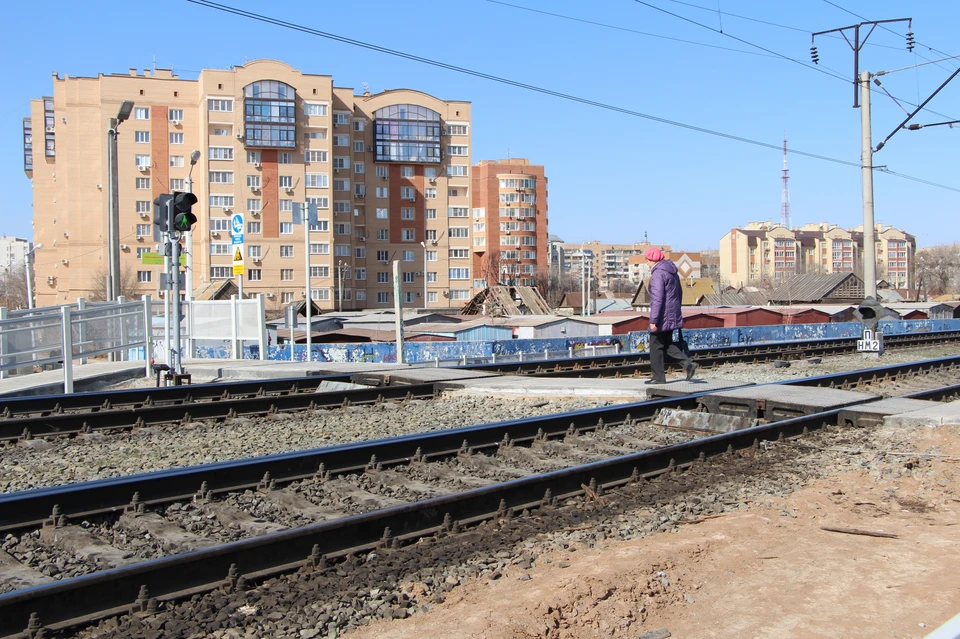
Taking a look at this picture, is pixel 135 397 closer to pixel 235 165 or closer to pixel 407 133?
pixel 235 165

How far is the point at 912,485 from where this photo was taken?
24.3 ft

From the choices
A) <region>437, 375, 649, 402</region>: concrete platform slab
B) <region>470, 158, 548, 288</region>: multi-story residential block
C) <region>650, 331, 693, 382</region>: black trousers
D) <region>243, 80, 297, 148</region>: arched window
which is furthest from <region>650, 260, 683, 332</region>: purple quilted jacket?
<region>470, 158, 548, 288</region>: multi-story residential block

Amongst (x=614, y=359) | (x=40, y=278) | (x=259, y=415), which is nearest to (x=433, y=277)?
(x=40, y=278)

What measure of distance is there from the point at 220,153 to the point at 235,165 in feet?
6.13

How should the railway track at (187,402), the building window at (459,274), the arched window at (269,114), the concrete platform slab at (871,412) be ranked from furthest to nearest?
1. the building window at (459,274)
2. the arched window at (269,114)
3. the railway track at (187,402)
4. the concrete platform slab at (871,412)

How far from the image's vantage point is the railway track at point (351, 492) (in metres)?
4.39

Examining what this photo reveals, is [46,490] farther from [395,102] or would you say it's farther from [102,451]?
[395,102]

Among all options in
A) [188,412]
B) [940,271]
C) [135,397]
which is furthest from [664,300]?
[940,271]

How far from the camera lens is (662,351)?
483 inches

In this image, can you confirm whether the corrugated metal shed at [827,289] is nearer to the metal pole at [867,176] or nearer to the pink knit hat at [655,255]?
the metal pole at [867,176]

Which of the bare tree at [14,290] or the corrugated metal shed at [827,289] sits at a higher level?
the bare tree at [14,290]

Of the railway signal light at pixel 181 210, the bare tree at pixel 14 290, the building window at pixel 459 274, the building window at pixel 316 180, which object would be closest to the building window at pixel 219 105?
the building window at pixel 316 180

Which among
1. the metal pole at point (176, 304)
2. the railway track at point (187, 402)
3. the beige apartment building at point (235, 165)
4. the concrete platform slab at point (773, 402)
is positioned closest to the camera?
the railway track at point (187, 402)

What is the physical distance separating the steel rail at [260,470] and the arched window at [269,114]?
265ft
